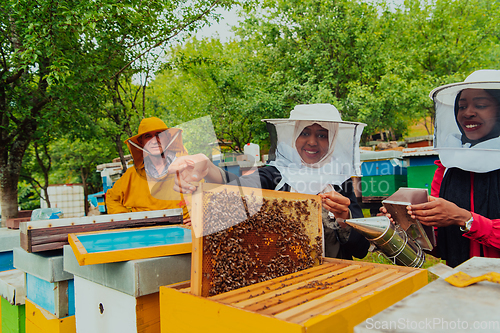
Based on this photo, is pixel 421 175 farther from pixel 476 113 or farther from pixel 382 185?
pixel 476 113

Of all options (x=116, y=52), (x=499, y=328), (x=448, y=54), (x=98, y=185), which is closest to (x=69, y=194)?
(x=98, y=185)

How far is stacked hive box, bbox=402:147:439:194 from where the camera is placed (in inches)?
308

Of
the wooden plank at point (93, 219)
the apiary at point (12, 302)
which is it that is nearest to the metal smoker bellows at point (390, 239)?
the wooden plank at point (93, 219)

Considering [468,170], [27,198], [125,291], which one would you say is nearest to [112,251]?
[125,291]

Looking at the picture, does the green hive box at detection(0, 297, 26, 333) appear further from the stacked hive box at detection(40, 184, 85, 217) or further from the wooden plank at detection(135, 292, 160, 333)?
the stacked hive box at detection(40, 184, 85, 217)

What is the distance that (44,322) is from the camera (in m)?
2.05

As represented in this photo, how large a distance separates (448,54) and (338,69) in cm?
677

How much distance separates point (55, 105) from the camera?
466cm

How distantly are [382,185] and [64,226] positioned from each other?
8489 mm

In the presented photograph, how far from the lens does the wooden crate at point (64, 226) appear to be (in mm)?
1821

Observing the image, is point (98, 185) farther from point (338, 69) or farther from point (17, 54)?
point (17, 54)

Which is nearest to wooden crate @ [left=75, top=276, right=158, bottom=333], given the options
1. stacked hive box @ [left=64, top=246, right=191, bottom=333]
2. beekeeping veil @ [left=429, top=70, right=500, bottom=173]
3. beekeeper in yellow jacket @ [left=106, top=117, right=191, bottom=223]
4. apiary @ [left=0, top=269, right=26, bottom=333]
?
stacked hive box @ [left=64, top=246, right=191, bottom=333]

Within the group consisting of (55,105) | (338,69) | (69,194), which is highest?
(338,69)

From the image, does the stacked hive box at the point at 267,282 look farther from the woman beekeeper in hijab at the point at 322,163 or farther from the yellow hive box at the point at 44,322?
the yellow hive box at the point at 44,322
